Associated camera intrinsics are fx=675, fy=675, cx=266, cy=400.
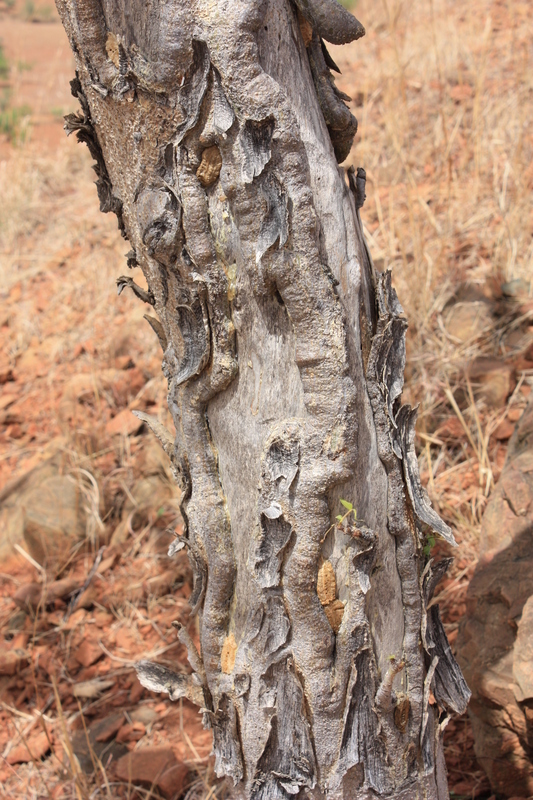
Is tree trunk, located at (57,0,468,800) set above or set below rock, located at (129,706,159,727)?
above

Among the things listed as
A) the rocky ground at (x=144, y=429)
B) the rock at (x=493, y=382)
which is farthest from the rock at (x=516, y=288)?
the rock at (x=493, y=382)

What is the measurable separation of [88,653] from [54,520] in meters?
0.57

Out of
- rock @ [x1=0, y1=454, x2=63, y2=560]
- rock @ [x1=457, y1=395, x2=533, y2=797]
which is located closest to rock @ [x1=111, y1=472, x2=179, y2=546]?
rock @ [x1=0, y1=454, x2=63, y2=560]

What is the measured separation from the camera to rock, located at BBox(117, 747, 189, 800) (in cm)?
174

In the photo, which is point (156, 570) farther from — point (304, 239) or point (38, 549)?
point (304, 239)

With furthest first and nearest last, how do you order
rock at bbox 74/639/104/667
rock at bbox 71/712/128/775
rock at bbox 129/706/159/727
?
rock at bbox 74/639/104/667 → rock at bbox 129/706/159/727 → rock at bbox 71/712/128/775

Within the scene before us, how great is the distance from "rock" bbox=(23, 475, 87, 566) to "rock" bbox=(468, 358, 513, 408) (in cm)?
160

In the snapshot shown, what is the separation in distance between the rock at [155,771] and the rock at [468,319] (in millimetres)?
1813

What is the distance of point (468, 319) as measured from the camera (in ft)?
9.04

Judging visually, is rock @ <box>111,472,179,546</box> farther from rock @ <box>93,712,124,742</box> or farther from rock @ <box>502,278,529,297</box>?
rock @ <box>502,278,529,297</box>

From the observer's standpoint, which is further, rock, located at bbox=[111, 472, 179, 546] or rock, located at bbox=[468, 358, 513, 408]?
rock, located at bbox=[111, 472, 179, 546]

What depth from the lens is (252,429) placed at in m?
1.07

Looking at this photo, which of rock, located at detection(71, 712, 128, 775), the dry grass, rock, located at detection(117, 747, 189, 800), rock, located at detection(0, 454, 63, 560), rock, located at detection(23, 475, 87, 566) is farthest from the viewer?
rock, located at detection(0, 454, 63, 560)

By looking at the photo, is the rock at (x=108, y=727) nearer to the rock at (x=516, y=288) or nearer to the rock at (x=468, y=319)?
the rock at (x=468, y=319)
